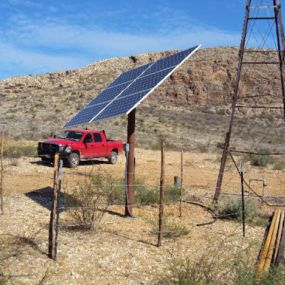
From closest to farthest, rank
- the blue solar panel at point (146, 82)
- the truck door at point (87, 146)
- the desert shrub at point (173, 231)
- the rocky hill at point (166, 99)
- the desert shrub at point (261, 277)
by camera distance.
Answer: the desert shrub at point (261, 277) → the desert shrub at point (173, 231) → the blue solar panel at point (146, 82) → the truck door at point (87, 146) → the rocky hill at point (166, 99)

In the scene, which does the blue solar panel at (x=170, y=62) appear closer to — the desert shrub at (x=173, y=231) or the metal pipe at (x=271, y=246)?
the desert shrub at (x=173, y=231)

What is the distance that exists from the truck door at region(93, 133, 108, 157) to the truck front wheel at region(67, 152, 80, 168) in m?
1.52

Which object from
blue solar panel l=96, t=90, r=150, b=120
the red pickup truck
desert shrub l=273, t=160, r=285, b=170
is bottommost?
desert shrub l=273, t=160, r=285, b=170

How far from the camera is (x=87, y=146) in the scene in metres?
23.1

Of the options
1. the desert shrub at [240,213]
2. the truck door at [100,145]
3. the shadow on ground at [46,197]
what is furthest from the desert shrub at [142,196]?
the truck door at [100,145]

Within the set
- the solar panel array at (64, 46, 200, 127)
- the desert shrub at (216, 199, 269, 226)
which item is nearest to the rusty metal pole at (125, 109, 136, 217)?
the solar panel array at (64, 46, 200, 127)

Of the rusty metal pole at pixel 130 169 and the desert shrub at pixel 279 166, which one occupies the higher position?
the rusty metal pole at pixel 130 169

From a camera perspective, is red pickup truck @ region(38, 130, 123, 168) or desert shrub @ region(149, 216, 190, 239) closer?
desert shrub @ region(149, 216, 190, 239)

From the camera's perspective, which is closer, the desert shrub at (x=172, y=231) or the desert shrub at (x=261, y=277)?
the desert shrub at (x=261, y=277)

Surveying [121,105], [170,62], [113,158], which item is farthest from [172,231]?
[113,158]

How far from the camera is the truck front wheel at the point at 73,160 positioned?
21859mm

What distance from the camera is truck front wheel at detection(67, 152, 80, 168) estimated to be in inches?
861

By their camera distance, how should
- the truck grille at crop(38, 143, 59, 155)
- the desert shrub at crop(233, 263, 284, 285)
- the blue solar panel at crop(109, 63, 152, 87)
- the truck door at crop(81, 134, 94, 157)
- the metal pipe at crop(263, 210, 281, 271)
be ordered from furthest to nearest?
the truck door at crop(81, 134, 94, 157)
the truck grille at crop(38, 143, 59, 155)
the blue solar panel at crop(109, 63, 152, 87)
the metal pipe at crop(263, 210, 281, 271)
the desert shrub at crop(233, 263, 284, 285)

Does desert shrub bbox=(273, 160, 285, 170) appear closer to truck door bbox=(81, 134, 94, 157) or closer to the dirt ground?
truck door bbox=(81, 134, 94, 157)
